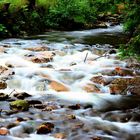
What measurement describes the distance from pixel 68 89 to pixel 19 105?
1850mm

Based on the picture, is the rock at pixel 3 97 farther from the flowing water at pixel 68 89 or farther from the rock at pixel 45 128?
the rock at pixel 45 128

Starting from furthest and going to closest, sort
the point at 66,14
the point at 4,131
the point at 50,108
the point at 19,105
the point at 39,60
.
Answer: the point at 66,14 < the point at 39,60 < the point at 50,108 < the point at 19,105 < the point at 4,131

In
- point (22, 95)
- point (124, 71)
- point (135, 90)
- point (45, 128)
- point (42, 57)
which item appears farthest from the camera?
point (42, 57)

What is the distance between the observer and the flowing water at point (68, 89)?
639 centimetres

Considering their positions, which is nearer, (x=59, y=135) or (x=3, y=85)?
(x=59, y=135)

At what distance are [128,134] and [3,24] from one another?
10652 millimetres

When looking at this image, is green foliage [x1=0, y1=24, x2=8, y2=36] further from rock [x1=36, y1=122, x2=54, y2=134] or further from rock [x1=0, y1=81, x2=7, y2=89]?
rock [x1=36, y1=122, x2=54, y2=134]

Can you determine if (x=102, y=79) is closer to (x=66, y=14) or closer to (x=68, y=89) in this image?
(x=68, y=89)

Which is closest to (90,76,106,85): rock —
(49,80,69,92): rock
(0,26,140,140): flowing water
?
(0,26,140,140): flowing water

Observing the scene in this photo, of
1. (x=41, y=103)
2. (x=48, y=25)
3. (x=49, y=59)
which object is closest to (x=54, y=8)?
(x=48, y=25)

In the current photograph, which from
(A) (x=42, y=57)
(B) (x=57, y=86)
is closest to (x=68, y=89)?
(B) (x=57, y=86)

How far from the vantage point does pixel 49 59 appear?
11227 mm

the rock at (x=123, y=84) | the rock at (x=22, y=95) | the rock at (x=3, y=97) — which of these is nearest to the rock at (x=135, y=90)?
the rock at (x=123, y=84)

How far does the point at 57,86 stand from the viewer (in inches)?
348
